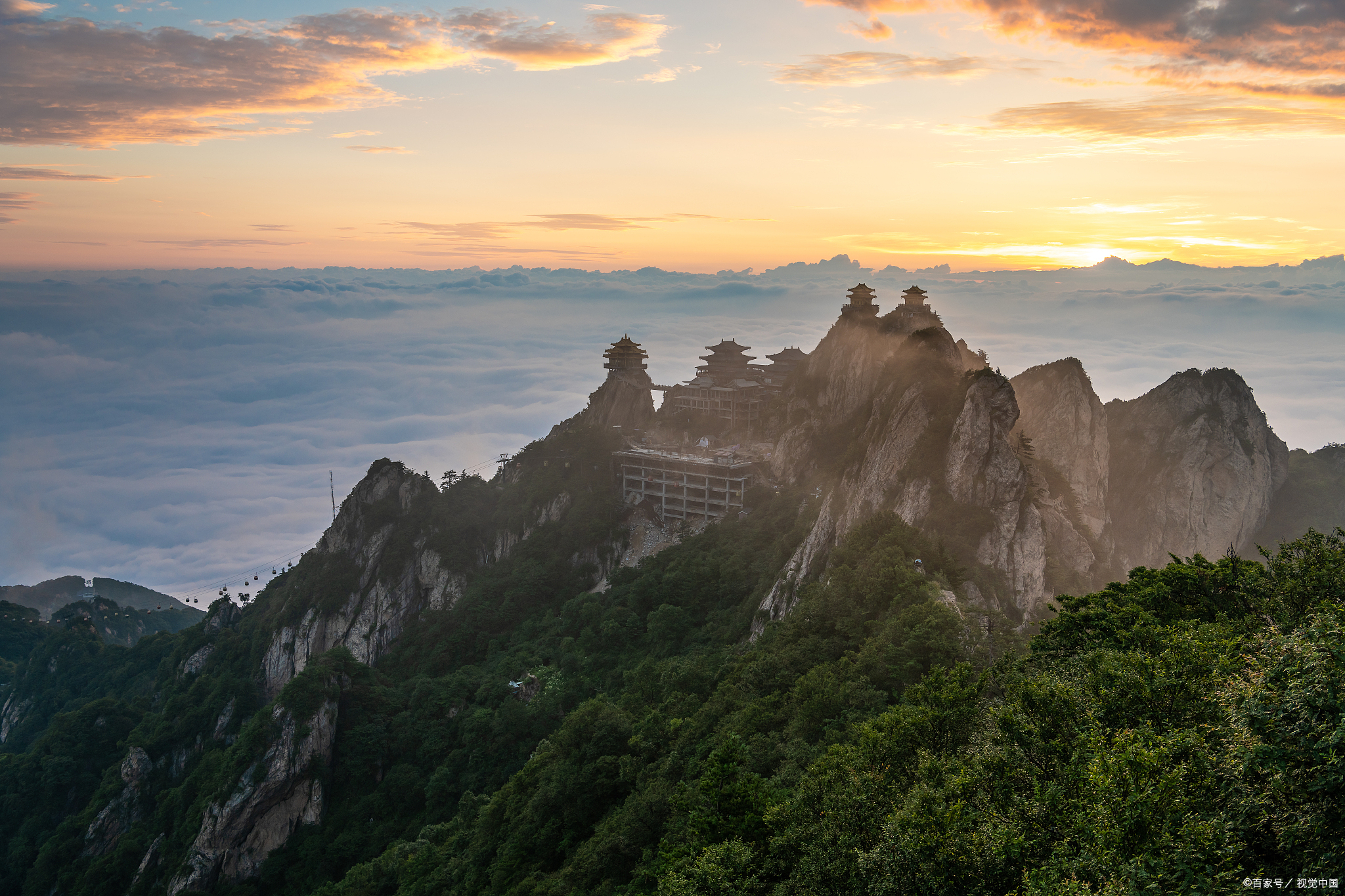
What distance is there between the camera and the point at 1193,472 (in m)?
61.1

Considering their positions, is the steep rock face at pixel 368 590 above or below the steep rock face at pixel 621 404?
below

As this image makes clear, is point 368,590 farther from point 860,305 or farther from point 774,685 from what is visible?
point 774,685

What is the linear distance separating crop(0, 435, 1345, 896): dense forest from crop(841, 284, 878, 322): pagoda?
61.0 feet

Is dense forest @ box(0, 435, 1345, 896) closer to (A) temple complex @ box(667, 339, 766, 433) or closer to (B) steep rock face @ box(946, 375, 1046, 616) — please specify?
(B) steep rock face @ box(946, 375, 1046, 616)

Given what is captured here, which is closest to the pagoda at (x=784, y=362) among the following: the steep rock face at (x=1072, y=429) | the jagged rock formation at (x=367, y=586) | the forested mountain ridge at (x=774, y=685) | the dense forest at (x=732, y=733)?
the forested mountain ridge at (x=774, y=685)

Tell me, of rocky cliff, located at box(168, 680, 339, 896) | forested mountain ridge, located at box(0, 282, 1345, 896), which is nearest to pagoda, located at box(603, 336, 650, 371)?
forested mountain ridge, located at box(0, 282, 1345, 896)

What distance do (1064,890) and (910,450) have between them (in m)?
36.9

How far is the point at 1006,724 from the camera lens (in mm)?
16938

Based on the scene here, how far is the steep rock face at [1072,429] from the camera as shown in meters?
58.1

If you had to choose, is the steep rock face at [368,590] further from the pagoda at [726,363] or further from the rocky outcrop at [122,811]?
the pagoda at [726,363]

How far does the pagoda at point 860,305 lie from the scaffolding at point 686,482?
1681 cm

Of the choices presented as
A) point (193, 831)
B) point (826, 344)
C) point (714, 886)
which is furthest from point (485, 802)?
point (826, 344)

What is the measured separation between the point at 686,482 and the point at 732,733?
157 feet

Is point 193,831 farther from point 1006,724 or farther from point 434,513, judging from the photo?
point 1006,724
